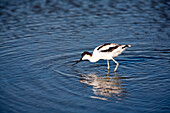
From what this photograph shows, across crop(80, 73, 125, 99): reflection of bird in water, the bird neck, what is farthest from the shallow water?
the bird neck

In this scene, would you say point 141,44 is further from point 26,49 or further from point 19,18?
point 19,18

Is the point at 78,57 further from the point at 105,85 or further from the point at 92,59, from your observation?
the point at 105,85

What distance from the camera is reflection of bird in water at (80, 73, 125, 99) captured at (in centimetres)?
962

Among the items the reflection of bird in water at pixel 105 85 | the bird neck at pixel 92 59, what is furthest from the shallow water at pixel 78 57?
the bird neck at pixel 92 59

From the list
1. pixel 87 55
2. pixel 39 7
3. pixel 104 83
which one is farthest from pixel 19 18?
pixel 104 83

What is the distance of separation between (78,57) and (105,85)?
3.08m

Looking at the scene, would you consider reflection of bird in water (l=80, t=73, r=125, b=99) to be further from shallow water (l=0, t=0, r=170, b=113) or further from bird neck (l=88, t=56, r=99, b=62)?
bird neck (l=88, t=56, r=99, b=62)

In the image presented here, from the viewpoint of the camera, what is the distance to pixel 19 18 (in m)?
18.5

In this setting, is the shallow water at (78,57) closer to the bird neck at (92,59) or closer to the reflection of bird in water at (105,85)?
the reflection of bird in water at (105,85)

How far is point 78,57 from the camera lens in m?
13.1

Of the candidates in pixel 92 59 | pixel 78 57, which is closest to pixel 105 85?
pixel 92 59

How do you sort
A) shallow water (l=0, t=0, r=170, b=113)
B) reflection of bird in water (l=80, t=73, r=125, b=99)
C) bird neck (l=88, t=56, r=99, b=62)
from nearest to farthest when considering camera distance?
shallow water (l=0, t=0, r=170, b=113), reflection of bird in water (l=80, t=73, r=125, b=99), bird neck (l=88, t=56, r=99, b=62)

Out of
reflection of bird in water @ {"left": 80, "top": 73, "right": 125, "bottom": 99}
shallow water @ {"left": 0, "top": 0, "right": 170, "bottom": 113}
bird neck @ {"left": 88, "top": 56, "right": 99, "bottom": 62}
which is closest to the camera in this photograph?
shallow water @ {"left": 0, "top": 0, "right": 170, "bottom": 113}

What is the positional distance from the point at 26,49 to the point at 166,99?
24.8 ft
